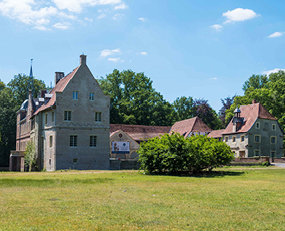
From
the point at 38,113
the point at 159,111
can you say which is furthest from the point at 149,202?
the point at 159,111

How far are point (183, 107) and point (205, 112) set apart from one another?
5.32 m

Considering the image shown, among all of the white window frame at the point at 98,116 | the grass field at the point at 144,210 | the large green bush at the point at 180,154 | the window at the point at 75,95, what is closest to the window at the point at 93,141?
the white window frame at the point at 98,116

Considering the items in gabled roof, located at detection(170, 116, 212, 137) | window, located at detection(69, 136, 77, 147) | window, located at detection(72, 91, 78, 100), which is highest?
window, located at detection(72, 91, 78, 100)

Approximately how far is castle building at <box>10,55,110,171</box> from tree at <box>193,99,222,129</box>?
135ft

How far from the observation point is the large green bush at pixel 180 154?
29922mm

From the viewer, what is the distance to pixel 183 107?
88062 mm

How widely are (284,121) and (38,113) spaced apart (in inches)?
1818

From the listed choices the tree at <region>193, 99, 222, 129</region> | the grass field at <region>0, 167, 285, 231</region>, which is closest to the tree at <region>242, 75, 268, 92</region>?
the tree at <region>193, 99, 222, 129</region>

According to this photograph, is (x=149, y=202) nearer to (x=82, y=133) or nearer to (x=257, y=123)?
(x=82, y=133)

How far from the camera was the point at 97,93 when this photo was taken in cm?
4859

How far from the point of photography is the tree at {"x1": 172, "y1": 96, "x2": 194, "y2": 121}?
285ft

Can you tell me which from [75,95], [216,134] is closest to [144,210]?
[75,95]

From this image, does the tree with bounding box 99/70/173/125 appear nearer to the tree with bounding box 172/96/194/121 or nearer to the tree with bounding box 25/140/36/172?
the tree with bounding box 172/96/194/121

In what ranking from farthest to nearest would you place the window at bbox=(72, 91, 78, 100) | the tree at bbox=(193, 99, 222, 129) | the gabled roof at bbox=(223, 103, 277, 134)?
the tree at bbox=(193, 99, 222, 129)
the gabled roof at bbox=(223, 103, 277, 134)
the window at bbox=(72, 91, 78, 100)
